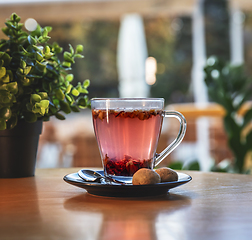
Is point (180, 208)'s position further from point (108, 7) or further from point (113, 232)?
point (108, 7)

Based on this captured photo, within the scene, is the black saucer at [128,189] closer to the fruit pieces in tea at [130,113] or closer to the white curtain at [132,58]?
the fruit pieces in tea at [130,113]


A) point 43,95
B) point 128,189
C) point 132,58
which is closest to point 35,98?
point 43,95

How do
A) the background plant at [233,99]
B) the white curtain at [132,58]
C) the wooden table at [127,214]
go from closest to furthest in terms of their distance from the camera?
the wooden table at [127,214]
the background plant at [233,99]
the white curtain at [132,58]

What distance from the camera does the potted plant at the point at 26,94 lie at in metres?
0.72

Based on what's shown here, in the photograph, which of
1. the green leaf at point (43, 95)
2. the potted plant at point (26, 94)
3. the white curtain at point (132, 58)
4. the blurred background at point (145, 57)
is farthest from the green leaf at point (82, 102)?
the white curtain at point (132, 58)

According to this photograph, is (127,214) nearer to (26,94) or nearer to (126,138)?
(126,138)

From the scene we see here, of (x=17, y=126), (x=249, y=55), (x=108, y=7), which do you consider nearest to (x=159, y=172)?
(x=17, y=126)

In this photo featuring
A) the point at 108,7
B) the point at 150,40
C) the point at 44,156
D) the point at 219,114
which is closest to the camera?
the point at 219,114

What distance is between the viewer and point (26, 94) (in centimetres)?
77

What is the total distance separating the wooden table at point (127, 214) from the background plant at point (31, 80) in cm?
16

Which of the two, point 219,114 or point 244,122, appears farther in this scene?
point 219,114

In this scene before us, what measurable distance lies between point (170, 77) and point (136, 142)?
9.92 metres

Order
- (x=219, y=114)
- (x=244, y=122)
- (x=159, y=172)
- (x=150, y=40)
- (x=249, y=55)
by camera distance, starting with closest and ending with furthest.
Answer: (x=159, y=172)
(x=244, y=122)
(x=219, y=114)
(x=249, y=55)
(x=150, y=40)

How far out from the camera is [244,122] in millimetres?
1854
